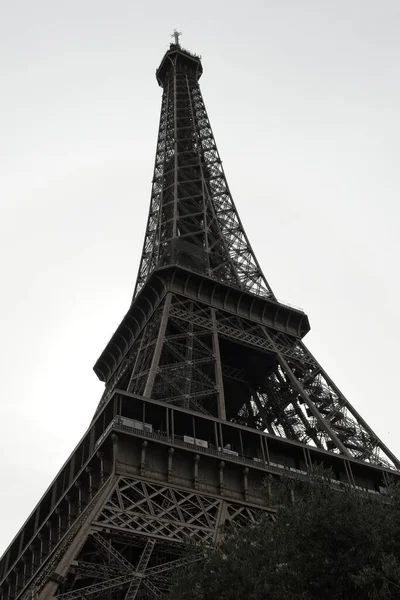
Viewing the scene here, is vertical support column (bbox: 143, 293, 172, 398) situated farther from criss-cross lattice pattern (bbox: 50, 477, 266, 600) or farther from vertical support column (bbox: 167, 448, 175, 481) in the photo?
criss-cross lattice pattern (bbox: 50, 477, 266, 600)

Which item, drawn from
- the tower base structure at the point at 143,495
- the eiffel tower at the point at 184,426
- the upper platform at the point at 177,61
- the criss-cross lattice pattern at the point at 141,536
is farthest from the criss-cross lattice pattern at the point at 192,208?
the criss-cross lattice pattern at the point at 141,536

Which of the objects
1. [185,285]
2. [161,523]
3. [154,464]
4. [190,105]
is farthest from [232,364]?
[190,105]

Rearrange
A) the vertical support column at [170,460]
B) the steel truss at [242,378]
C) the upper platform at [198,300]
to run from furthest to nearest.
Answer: the upper platform at [198,300], the steel truss at [242,378], the vertical support column at [170,460]

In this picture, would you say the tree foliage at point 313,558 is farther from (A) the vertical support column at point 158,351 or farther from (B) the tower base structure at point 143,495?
(A) the vertical support column at point 158,351

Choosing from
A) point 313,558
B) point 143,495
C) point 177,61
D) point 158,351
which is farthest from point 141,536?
point 177,61

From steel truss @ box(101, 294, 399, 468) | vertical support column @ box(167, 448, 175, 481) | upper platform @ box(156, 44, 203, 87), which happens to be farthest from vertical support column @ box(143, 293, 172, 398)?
upper platform @ box(156, 44, 203, 87)
